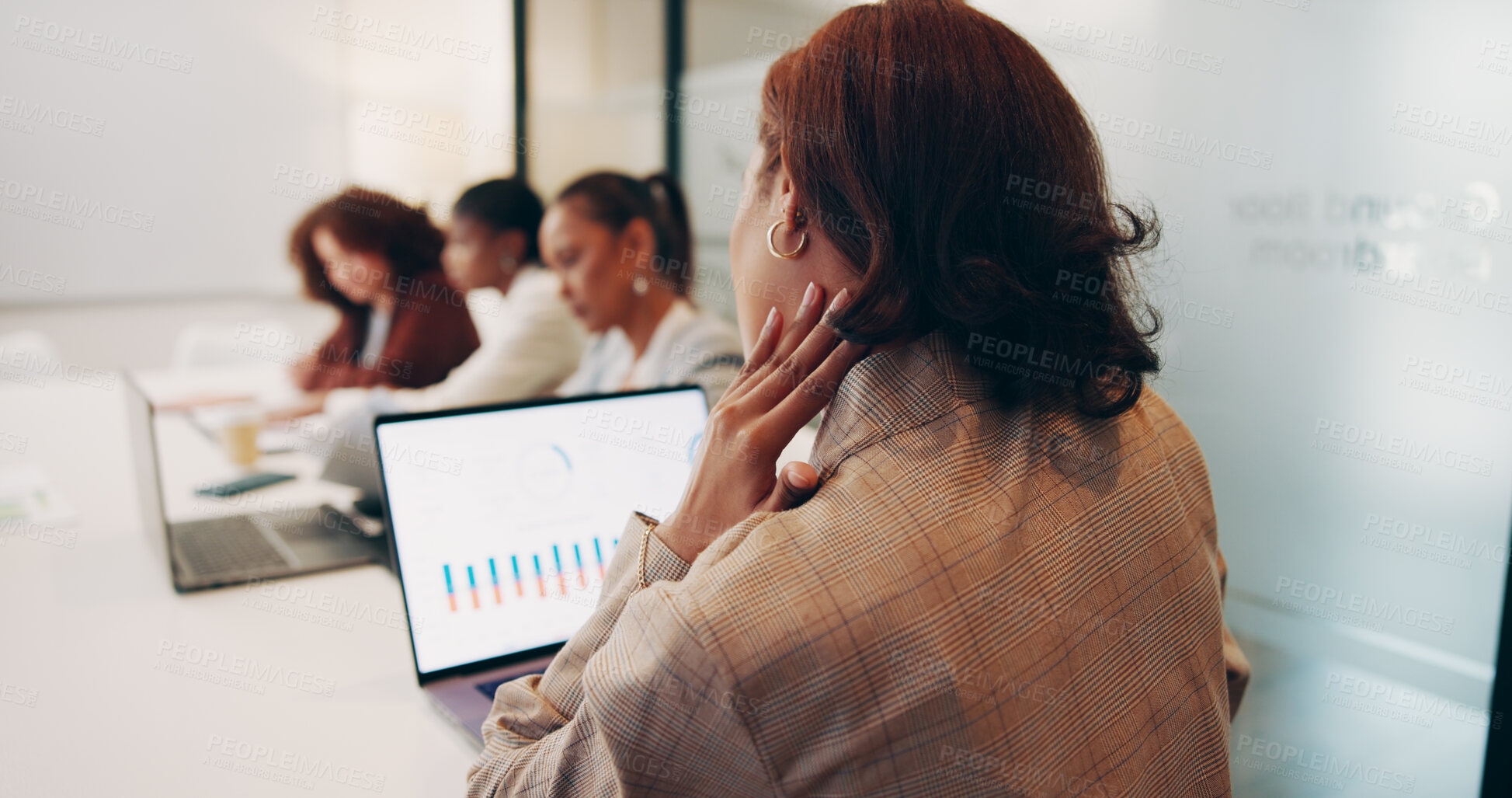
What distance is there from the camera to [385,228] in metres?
2.38

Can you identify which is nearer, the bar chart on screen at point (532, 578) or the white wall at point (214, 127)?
the bar chart on screen at point (532, 578)

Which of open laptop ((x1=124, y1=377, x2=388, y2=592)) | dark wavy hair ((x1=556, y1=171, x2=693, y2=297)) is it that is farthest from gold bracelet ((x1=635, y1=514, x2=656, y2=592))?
dark wavy hair ((x1=556, y1=171, x2=693, y2=297))

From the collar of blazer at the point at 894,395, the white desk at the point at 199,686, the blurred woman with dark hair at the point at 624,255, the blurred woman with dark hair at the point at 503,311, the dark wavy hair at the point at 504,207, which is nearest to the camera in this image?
the collar of blazer at the point at 894,395

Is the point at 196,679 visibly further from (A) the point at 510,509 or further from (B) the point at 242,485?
(B) the point at 242,485

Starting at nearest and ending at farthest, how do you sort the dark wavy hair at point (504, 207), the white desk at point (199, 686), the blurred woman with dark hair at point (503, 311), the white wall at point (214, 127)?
1. the white desk at point (199, 686)
2. the blurred woman with dark hair at point (503, 311)
3. the dark wavy hair at point (504, 207)
4. the white wall at point (214, 127)

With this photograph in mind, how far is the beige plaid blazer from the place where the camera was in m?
0.53

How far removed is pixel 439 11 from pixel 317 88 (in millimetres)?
757

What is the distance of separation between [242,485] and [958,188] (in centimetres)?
153

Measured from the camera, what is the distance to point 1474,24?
1.23 metres

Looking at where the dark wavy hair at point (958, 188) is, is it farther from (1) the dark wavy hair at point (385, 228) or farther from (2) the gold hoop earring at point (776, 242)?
(1) the dark wavy hair at point (385, 228)

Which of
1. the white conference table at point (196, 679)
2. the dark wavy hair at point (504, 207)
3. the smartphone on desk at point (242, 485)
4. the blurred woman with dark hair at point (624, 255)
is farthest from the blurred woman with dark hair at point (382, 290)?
the white conference table at point (196, 679)

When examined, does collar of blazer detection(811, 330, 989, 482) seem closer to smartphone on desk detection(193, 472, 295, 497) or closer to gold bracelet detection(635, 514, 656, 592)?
gold bracelet detection(635, 514, 656, 592)

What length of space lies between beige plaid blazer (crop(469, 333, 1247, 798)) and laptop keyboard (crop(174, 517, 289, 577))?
2.58 ft

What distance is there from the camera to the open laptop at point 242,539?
4.29 ft
